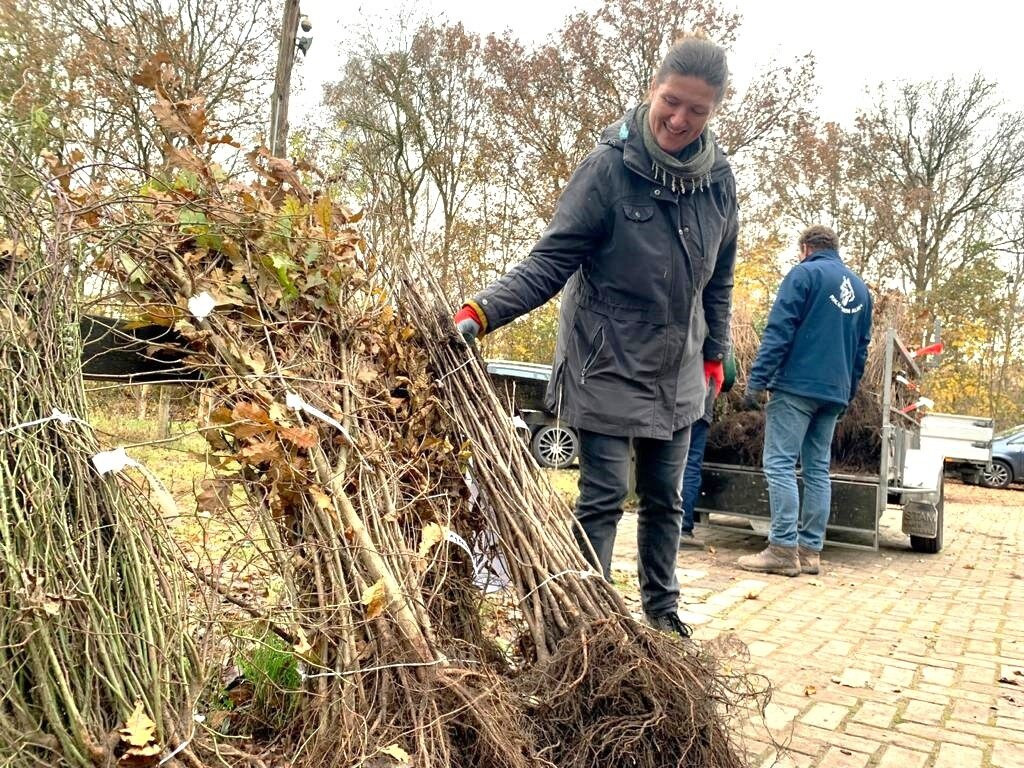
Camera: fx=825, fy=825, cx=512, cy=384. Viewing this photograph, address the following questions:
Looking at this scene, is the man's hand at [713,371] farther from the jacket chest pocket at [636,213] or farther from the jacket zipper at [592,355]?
the jacket chest pocket at [636,213]

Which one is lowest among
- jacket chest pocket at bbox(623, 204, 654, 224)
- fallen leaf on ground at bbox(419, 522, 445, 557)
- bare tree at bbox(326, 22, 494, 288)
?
fallen leaf on ground at bbox(419, 522, 445, 557)

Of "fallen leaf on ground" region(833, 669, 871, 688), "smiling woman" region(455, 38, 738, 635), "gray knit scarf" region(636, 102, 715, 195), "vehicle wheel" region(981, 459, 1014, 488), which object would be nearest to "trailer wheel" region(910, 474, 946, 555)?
"fallen leaf on ground" region(833, 669, 871, 688)

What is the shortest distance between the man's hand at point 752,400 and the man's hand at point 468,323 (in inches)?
121

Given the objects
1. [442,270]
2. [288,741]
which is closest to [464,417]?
[442,270]

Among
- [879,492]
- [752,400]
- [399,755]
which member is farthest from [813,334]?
[399,755]

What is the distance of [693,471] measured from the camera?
6.06 meters

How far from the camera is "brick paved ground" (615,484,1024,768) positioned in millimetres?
2723

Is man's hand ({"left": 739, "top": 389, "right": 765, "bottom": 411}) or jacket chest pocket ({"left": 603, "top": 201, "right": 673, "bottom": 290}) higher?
jacket chest pocket ({"left": 603, "top": 201, "right": 673, "bottom": 290})

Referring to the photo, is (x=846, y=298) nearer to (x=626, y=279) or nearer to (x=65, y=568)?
(x=626, y=279)

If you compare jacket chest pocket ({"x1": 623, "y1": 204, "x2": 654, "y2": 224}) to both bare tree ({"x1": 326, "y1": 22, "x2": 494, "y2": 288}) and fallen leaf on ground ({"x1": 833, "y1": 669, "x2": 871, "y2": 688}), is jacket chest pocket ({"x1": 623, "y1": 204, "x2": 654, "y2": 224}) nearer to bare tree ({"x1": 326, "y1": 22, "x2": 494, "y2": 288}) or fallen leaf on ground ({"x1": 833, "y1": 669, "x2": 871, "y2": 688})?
fallen leaf on ground ({"x1": 833, "y1": 669, "x2": 871, "y2": 688})

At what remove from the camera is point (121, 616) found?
1774mm

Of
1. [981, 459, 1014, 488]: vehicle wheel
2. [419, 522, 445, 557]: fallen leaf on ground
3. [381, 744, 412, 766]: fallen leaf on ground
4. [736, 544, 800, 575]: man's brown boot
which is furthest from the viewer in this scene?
[981, 459, 1014, 488]: vehicle wheel

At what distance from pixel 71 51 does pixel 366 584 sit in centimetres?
893

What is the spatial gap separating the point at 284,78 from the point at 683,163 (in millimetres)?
5943
